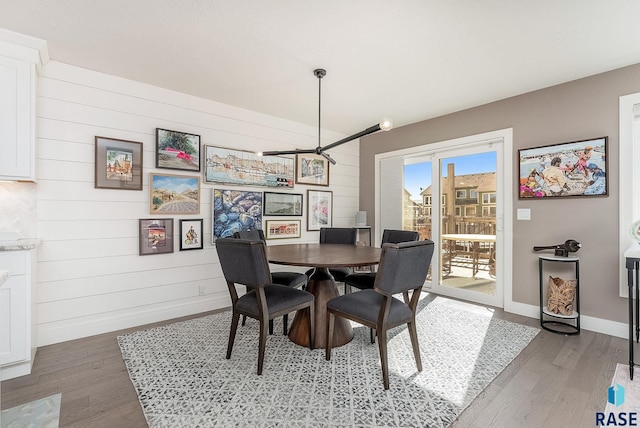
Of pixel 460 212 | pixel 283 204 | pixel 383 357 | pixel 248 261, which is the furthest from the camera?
pixel 283 204

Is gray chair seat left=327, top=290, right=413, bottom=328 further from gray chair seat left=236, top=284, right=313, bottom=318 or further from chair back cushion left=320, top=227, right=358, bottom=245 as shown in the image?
chair back cushion left=320, top=227, right=358, bottom=245

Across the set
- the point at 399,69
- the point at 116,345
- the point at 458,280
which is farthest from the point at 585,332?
the point at 116,345

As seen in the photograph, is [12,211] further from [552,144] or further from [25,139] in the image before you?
[552,144]

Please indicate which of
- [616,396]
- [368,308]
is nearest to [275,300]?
[368,308]

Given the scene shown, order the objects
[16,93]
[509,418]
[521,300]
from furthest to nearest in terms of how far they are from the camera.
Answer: [521,300] < [16,93] < [509,418]

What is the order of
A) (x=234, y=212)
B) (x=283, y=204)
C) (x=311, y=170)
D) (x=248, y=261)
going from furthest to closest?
(x=311, y=170)
(x=283, y=204)
(x=234, y=212)
(x=248, y=261)

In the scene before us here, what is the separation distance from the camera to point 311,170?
4559mm

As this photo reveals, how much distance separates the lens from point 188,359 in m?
2.32

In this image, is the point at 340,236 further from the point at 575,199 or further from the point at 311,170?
the point at 575,199

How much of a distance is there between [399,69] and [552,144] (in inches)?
74.9

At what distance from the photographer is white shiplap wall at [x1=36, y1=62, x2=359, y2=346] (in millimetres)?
2639

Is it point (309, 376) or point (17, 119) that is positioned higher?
point (17, 119)

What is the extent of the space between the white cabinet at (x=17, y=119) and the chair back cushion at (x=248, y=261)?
5.74 feet

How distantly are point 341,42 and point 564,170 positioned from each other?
8.82 ft
